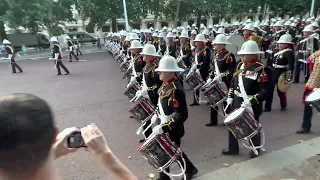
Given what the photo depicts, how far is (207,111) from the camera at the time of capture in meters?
7.45

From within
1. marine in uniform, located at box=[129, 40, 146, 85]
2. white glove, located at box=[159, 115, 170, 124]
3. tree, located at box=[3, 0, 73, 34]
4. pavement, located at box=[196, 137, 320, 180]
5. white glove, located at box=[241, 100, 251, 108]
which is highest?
tree, located at box=[3, 0, 73, 34]

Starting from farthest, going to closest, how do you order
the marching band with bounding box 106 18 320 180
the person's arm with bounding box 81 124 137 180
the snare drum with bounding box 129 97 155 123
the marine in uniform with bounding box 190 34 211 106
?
1. the marine in uniform with bounding box 190 34 211 106
2. the snare drum with bounding box 129 97 155 123
3. the marching band with bounding box 106 18 320 180
4. the person's arm with bounding box 81 124 137 180

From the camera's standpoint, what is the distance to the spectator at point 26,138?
3.40 feet

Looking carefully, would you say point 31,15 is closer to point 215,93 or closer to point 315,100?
point 215,93

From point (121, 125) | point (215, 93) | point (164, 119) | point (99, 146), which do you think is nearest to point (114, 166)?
point (99, 146)

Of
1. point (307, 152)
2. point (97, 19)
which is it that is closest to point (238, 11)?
point (97, 19)

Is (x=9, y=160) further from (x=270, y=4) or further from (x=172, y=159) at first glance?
(x=270, y=4)

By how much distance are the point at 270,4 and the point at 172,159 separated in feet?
105

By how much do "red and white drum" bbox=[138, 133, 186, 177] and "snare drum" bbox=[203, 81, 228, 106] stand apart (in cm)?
196

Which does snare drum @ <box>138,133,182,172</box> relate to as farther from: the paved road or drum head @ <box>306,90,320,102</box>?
drum head @ <box>306,90,320,102</box>

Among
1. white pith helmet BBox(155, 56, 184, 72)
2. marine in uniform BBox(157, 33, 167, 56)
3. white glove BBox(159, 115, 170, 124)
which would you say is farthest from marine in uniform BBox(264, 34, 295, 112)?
marine in uniform BBox(157, 33, 167, 56)

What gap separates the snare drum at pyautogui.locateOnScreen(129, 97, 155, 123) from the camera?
16.2 feet

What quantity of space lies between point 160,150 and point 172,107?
669 millimetres

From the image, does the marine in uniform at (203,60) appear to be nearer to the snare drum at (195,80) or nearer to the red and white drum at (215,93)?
the snare drum at (195,80)
